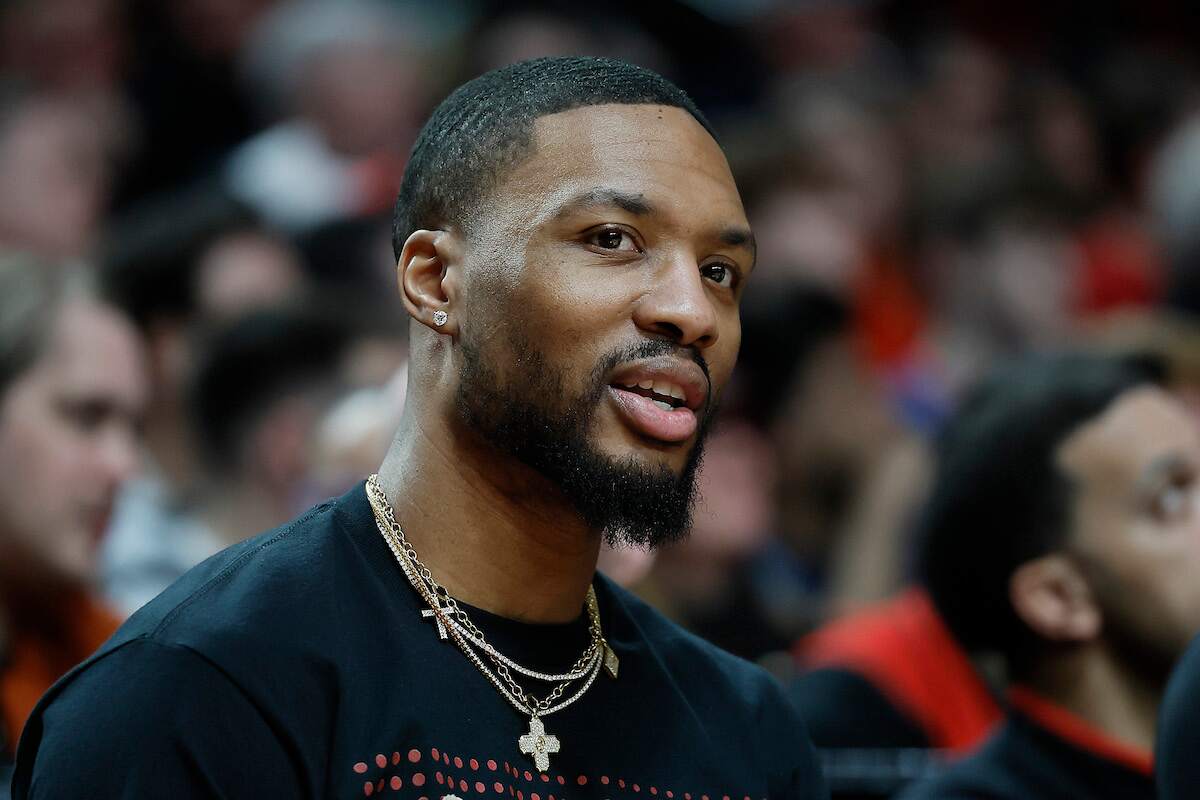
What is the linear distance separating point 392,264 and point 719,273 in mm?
4131

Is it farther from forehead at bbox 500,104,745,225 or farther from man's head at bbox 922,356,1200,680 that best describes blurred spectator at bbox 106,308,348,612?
forehead at bbox 500,104,745,225

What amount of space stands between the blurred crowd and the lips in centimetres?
79

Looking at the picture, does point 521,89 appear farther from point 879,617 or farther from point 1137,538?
point 879,617

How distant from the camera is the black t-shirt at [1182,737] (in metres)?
2.37

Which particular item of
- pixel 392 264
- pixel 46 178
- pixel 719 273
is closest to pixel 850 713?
pixel 719 273

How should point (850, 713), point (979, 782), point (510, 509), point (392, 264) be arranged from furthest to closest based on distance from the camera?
point (392, 264), point (850, 713), point (979, 782), point (510, 509)

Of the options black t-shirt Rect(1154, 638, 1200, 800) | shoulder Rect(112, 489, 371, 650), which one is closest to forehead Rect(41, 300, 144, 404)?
shoulder Rect(112, 489, 371, 650)

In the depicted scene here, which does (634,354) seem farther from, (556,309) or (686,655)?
(686,655)

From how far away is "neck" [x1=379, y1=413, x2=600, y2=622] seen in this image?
2.31 m

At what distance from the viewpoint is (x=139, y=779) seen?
1928 millimetres

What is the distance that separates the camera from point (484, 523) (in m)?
2.31

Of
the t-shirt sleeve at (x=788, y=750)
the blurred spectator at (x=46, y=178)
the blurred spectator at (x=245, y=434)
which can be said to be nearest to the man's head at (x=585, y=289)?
the t-shirt sleeve at (x=788, y=750)

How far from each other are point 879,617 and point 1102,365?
3.70 ft

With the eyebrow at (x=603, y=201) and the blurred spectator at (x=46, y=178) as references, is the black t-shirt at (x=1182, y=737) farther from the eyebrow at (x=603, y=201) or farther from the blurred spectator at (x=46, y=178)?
the blurred spectator at (x=46, y=178)
